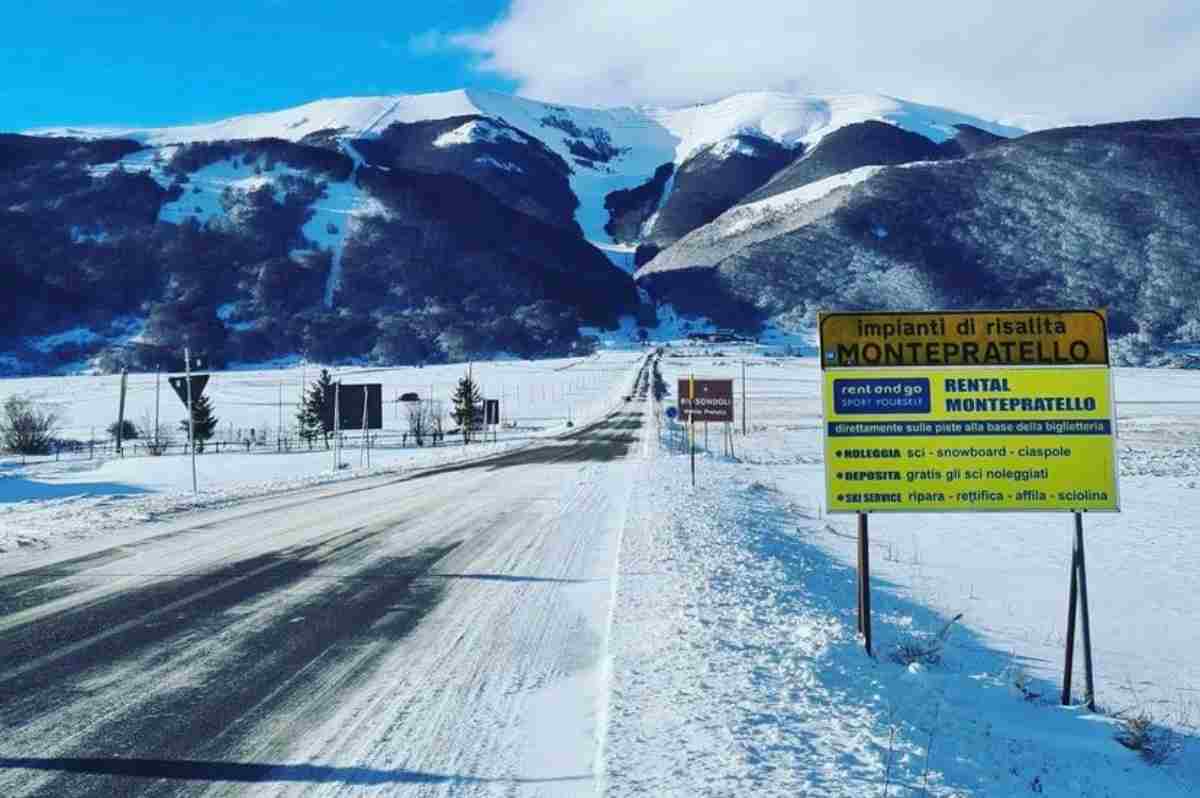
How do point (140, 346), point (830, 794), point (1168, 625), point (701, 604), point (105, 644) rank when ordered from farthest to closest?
point (140, 346) < point (1168, 625) < point (701, 604) < point (105, 644) < point (830, 794)

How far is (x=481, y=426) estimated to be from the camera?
64.1 meters

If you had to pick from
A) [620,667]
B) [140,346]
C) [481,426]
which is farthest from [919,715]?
[140,346]

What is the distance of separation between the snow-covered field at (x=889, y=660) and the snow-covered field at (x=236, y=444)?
1054 centimetres

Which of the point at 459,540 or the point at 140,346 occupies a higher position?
the point at 140,346

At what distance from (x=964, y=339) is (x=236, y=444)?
58657 millimetres

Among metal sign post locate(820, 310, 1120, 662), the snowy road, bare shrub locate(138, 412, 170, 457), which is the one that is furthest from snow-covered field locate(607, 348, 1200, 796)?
bare shrub locate(138, 412, 170, 457)

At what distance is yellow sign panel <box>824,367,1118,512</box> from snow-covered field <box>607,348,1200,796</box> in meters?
1.50

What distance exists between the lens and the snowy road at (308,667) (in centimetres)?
477

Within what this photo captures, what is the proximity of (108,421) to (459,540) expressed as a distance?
8637 centimetres

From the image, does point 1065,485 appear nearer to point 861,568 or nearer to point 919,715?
point 861,568

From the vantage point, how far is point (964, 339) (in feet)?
24.5

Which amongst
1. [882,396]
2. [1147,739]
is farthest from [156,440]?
[1147,739]

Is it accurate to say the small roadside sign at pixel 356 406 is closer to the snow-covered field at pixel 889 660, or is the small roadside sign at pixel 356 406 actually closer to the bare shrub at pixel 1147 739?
the snow-covered field at pixel 889 660

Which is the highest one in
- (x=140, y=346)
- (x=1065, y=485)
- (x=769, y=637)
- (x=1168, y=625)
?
(x=140, y=346)
